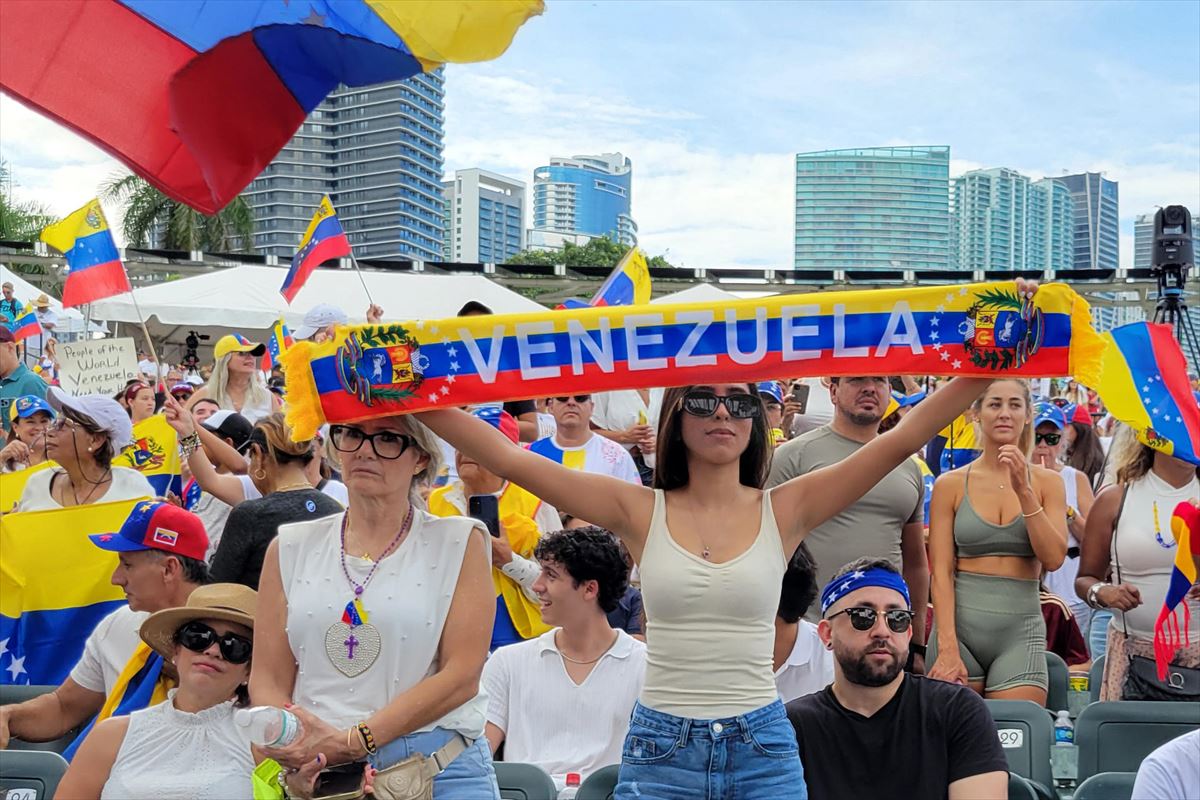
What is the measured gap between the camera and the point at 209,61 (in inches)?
135

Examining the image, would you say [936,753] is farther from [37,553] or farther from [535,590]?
[37,553]

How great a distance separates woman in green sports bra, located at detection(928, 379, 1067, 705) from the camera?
4914 millimetres

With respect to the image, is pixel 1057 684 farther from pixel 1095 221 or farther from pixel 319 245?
pixel 1095 221

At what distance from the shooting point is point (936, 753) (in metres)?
3.63

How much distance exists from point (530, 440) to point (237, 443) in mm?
1545

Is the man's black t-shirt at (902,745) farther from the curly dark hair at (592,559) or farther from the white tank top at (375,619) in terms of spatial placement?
the white tank top at (375,619)

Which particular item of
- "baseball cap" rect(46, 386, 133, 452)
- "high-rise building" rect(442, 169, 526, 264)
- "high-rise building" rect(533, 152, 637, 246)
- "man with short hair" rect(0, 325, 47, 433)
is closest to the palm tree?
"high-rise building" rect(442, 169, 526, 264)

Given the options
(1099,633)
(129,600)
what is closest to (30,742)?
(129,600)

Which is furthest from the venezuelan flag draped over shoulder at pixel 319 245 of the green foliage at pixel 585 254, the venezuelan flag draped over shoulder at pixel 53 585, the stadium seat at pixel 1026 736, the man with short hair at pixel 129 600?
the green foliage at pixel 585 254

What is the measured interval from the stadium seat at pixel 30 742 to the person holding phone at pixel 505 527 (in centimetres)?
156

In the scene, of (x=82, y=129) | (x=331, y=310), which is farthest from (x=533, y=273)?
(x=82, y=129)

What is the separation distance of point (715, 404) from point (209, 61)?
1.63 meters

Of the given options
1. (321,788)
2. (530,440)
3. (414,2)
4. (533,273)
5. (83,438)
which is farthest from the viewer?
(533,273)

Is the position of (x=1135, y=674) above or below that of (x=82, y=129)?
below
